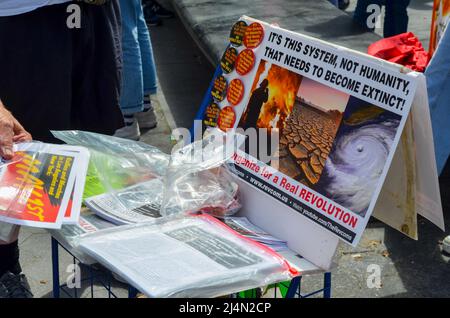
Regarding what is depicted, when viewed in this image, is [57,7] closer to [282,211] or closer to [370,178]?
[282,211]

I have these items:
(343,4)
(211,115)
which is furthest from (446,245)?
(343,4)

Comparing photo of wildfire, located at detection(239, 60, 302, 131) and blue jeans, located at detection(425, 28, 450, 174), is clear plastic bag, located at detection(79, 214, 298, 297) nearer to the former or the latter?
photo of wildfire, located at detection(239, 60, 302, 131)

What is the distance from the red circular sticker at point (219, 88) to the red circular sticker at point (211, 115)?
29mm

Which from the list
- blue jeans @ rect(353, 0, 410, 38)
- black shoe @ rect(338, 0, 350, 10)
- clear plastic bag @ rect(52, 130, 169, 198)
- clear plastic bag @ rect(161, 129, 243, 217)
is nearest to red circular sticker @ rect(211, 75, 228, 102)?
clear plastic bag @ rect(161, 129, 243, 217)

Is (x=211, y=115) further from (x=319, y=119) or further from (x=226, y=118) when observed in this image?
(x=319, y=119)

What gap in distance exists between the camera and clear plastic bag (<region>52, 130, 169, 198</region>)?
7.86ft

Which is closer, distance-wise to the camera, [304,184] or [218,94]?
[304,184]

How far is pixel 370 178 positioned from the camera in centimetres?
195

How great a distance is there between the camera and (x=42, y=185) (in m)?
2.11

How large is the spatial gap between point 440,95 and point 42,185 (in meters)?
1.74

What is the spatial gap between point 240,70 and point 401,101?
2.09 ft

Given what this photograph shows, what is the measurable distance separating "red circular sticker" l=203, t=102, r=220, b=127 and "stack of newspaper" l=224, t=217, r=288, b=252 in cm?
36

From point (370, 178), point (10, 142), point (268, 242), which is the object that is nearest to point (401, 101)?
point (370, 178)

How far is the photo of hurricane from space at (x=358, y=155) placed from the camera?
193 centimetres
